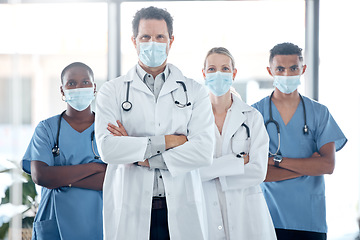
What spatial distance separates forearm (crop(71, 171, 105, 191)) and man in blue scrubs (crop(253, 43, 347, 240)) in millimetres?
896

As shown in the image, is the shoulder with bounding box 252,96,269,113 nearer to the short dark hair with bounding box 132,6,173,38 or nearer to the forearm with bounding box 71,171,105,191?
the short dark hair with bounding box 132,6,173,38

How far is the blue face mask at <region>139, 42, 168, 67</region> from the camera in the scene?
74.0 inches

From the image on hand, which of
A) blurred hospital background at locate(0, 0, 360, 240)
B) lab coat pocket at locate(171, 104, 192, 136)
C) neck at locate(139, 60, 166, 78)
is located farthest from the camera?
blurred hospital background at locate(0, 0, 360, 240)

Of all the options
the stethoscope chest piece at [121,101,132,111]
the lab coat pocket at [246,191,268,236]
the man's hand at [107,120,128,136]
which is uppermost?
the stethoscope chest piece at [121,101,132,111]

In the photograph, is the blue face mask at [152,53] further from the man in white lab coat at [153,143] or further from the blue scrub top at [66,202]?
the blue scrub top at [66,202]

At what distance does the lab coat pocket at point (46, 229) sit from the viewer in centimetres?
218

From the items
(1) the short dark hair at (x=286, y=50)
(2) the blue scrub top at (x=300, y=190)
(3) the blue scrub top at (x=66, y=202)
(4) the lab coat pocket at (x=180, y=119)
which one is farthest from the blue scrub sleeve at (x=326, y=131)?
(3) the blue scrub top at (x=66, y=202)

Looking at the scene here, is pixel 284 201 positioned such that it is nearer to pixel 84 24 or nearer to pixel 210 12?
pixel 210 12

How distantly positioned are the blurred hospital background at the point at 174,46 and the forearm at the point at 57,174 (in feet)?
3.98

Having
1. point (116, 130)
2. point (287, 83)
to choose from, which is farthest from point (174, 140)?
point (287, 83)

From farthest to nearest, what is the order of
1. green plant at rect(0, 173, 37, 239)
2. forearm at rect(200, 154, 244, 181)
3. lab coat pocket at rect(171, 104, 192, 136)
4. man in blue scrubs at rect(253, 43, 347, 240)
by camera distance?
green plant at rect(0, 173, 37, 239) → man in blue scrubs at rect(253, 43, 347, 240) → forearm at rect(200, 154, 244, 181) → lab coat pocket at rect(171, 104, 192, 136)

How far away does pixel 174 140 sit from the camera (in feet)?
5.87

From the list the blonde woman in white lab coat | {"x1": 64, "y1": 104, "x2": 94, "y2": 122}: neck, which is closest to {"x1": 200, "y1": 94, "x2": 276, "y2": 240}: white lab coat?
the blonde woman in white lab coat

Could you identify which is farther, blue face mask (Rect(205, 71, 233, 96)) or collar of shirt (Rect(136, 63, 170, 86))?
blue face mask (Rect(205, 71, 233, 96))
